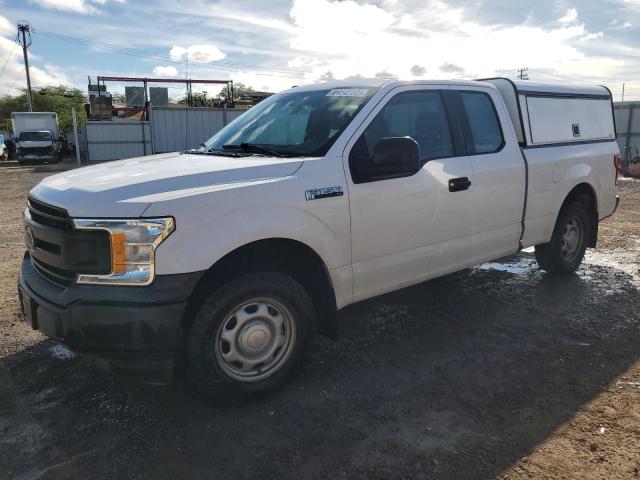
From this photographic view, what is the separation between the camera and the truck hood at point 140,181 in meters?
2.71

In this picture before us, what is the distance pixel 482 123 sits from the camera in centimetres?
452

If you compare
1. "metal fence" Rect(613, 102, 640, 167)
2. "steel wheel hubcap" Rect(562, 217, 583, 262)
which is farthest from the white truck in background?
"steel wheel hubcap" Rect(562, 217, 583, 262)

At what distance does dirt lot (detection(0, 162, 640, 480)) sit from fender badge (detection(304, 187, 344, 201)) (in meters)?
1.22

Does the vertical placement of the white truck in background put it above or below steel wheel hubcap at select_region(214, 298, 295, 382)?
above

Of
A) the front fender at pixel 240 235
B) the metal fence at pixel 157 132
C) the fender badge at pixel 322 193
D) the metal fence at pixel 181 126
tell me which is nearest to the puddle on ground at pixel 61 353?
the front fender at pixel 240 235

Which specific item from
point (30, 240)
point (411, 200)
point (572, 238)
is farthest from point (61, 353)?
point (572, 238)

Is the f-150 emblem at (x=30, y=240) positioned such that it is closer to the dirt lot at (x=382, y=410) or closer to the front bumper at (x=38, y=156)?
the dirt lot at (x=382, y=410)

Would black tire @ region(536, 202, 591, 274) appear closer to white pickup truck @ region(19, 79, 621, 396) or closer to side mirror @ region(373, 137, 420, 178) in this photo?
white pickup truck @ region(19, 79, 621, 396)

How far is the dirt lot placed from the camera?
2.64 m

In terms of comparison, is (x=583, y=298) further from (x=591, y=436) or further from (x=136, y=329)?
(x=136, y=329)

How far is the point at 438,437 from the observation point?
2.85 meters

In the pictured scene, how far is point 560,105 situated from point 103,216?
4.60 metres

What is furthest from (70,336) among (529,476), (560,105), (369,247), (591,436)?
(560,105)

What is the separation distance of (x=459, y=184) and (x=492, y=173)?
478 mm
